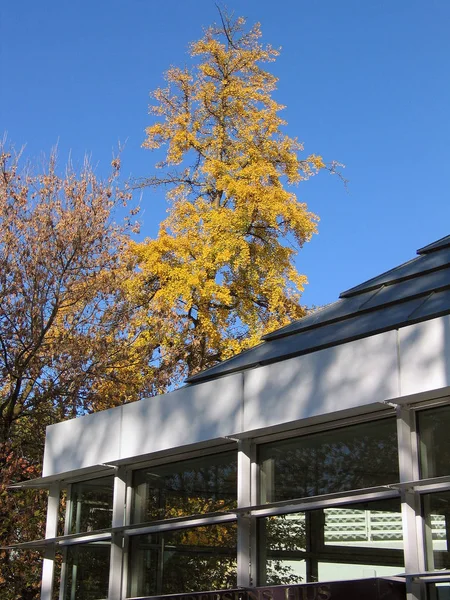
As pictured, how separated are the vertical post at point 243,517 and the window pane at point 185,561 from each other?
0.17 metres

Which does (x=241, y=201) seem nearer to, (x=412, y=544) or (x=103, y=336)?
(x=103, y=336)

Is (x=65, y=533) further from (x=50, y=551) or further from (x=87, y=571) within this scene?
(x=87, y=571)

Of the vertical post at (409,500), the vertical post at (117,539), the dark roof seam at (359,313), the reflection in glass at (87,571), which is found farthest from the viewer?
the reflection in glass at (87,571)

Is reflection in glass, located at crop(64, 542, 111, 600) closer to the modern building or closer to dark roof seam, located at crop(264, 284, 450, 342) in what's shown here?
the modern building

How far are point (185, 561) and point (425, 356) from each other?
11.6ft

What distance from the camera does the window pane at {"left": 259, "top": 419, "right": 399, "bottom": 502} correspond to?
7410mm

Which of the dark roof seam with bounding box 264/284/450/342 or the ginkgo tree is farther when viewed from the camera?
the ginkgo tree

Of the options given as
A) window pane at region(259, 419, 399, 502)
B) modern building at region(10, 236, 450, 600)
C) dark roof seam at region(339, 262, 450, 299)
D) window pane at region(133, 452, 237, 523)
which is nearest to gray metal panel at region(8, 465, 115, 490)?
modern building at region(10, 236, 450, 600)

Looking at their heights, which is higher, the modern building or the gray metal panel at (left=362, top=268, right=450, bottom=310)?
the gray metal panel at (left=362, top=268, right=450, bottom=310)

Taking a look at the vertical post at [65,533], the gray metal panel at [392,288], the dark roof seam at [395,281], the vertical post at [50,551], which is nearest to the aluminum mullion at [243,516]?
the gray metal panel at [392,288]

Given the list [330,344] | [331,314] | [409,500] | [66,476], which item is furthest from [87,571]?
[409,500]

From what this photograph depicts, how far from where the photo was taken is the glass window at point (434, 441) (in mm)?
6902

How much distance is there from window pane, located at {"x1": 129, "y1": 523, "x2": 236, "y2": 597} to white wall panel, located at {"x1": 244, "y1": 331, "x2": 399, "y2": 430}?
1.22m

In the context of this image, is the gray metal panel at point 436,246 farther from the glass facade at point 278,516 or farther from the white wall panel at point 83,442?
the white wall panel at point 83,442
